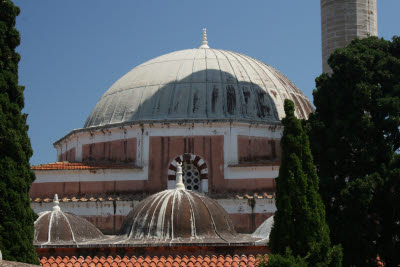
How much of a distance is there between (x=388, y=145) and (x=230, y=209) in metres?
5.88

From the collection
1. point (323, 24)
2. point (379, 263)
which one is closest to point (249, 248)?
point (379, 263)

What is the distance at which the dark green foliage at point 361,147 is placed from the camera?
1691cm

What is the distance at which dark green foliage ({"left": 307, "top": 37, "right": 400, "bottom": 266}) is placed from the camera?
55.5 feet

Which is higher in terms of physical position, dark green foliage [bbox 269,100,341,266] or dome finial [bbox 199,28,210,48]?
dome finial [bbox 199,28,210,48]

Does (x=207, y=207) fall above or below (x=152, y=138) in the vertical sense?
below

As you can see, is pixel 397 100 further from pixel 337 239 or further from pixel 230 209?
pixel 230 209

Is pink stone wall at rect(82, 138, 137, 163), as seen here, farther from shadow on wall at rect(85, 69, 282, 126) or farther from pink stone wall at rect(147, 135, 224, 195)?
shadow on wall at rect(85, 69, 282, 126)

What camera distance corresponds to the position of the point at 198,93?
24297 millimetres

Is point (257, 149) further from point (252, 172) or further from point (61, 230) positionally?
point (61, 230)

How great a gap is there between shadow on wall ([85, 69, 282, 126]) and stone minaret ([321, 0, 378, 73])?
11.6ft

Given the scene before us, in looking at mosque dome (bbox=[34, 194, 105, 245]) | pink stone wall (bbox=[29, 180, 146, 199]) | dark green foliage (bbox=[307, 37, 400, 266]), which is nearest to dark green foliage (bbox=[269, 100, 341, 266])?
dark green foliage (bbox=[307, 37, 400, 266])

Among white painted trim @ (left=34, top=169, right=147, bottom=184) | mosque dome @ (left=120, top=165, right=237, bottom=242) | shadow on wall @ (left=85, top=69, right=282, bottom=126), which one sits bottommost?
mosque dome @ (left=120, top=165, right=237, bottom=242)

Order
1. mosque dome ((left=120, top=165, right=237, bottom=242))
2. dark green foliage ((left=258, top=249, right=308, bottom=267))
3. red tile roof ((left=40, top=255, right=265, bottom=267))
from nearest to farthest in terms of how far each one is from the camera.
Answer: dark green foliage ((left=258, top=249, right=308, bottom=267)), red tile roof ((left=40, top=255, right=265, bottom=267)), mosque dome ((left=120, top=165, right=237, bottom=242))

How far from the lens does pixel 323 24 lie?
27172 millimetres
